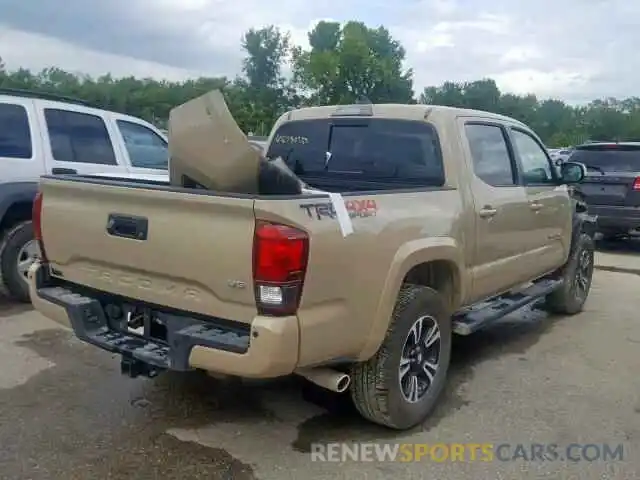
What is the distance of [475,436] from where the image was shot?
407cm

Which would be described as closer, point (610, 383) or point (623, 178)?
point (610, 383)

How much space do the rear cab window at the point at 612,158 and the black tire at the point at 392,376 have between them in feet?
26.1

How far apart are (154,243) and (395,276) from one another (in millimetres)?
1270

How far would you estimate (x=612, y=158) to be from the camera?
448 inches

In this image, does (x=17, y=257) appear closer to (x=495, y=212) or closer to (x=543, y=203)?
(x=495, y=212)

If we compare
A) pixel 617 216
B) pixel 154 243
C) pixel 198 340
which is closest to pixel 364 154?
pixel 154 243

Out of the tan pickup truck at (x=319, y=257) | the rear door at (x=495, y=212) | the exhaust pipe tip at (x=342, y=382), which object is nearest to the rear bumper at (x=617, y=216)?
the rear door at (x=495, y=212)

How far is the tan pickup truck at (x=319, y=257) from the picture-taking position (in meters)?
3.25

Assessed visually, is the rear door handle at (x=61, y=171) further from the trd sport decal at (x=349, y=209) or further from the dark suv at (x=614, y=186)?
the dark suv at (x=614, y=186)

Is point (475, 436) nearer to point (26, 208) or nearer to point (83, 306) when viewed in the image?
point (83, 306)

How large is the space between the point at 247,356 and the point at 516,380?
2546 millimetres

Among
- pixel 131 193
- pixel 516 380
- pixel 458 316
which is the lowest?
pixel 516 380

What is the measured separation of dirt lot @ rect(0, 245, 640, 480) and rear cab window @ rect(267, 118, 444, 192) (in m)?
1.46

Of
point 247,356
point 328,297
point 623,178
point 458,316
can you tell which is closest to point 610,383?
point 458,316
